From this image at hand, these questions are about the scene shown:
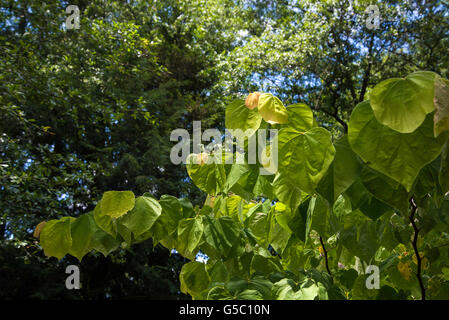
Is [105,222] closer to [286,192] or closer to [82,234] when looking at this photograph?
[82,234]

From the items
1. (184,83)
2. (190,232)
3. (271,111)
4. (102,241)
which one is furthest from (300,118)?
(184,83)

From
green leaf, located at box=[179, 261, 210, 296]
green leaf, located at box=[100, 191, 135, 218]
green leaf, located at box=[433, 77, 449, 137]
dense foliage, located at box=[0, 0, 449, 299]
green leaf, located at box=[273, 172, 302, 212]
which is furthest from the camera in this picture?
dense foliage, located at box=[0, 0, 449, 299]

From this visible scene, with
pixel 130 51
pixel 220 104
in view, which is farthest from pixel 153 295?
pixel 130 51

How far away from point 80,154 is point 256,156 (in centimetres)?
829

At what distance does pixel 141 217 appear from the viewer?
62cm

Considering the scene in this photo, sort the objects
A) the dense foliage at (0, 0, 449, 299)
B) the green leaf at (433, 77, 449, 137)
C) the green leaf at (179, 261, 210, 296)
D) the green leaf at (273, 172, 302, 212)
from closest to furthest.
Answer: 1. the green leaf at (433, 77, 449, 137)
2. the green leaf at (273, 172, 302, 212)
3. the green leaf at (179, 261, 210, 296)
4. the dense foliage at (0, 0, 449, 299)

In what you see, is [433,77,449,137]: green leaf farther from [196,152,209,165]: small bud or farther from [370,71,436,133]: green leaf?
[196,152,209,165]: small bud

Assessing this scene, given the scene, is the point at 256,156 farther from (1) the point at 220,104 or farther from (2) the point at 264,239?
(1) the point at 220,104

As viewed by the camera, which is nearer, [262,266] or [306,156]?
[306,156]

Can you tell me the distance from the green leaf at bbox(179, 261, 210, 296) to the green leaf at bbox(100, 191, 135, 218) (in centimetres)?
19

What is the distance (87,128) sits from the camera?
26.3 feet

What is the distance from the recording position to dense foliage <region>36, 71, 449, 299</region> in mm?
394

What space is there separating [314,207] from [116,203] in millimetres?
311

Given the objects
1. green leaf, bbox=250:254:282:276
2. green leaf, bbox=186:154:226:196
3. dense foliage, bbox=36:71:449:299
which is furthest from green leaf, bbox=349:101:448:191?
green leaf, bbox=250:254:282:276
